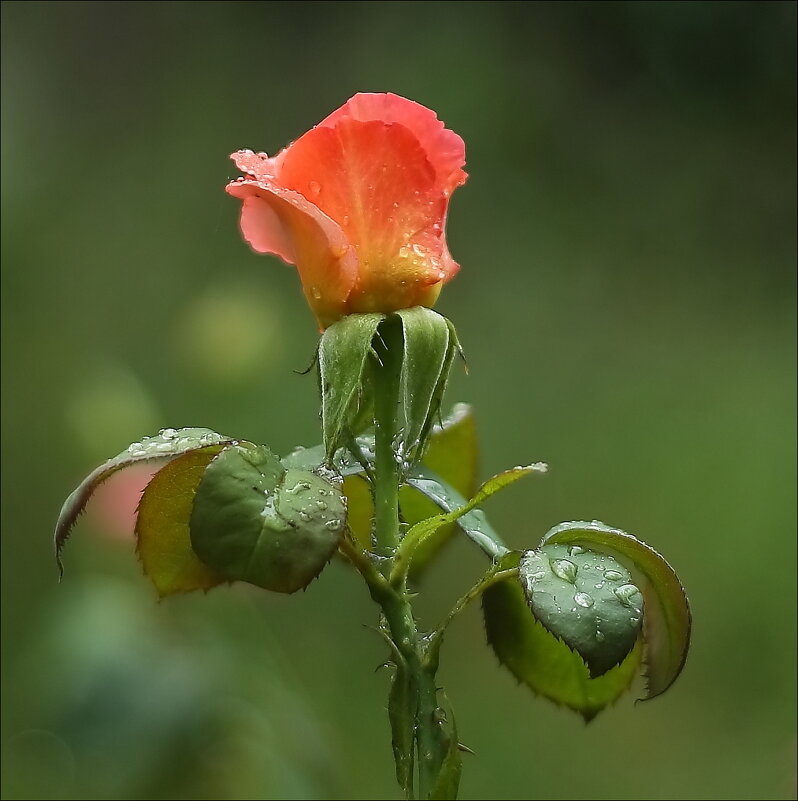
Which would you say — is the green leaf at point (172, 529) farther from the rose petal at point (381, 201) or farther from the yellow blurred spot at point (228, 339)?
the yellow blurred spot at point (228, 339)

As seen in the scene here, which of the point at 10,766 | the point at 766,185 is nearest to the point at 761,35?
the point at 766,185

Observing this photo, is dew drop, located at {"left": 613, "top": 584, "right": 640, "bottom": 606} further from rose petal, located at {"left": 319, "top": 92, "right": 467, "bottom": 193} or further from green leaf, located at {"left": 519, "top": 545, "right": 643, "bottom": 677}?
rose petal, located at {"left": 319, "top": 92, "right": 467, "bottom": 193}

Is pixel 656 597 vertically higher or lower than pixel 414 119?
lower

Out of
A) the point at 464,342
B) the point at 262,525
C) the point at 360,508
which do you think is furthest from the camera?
the point at 464,342

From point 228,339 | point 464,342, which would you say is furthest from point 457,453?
point 464,342

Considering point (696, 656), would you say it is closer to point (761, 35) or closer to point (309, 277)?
point (309, 277)

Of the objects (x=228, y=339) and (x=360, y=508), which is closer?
(x=360, y=508)

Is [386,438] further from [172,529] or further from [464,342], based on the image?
[464,342]
